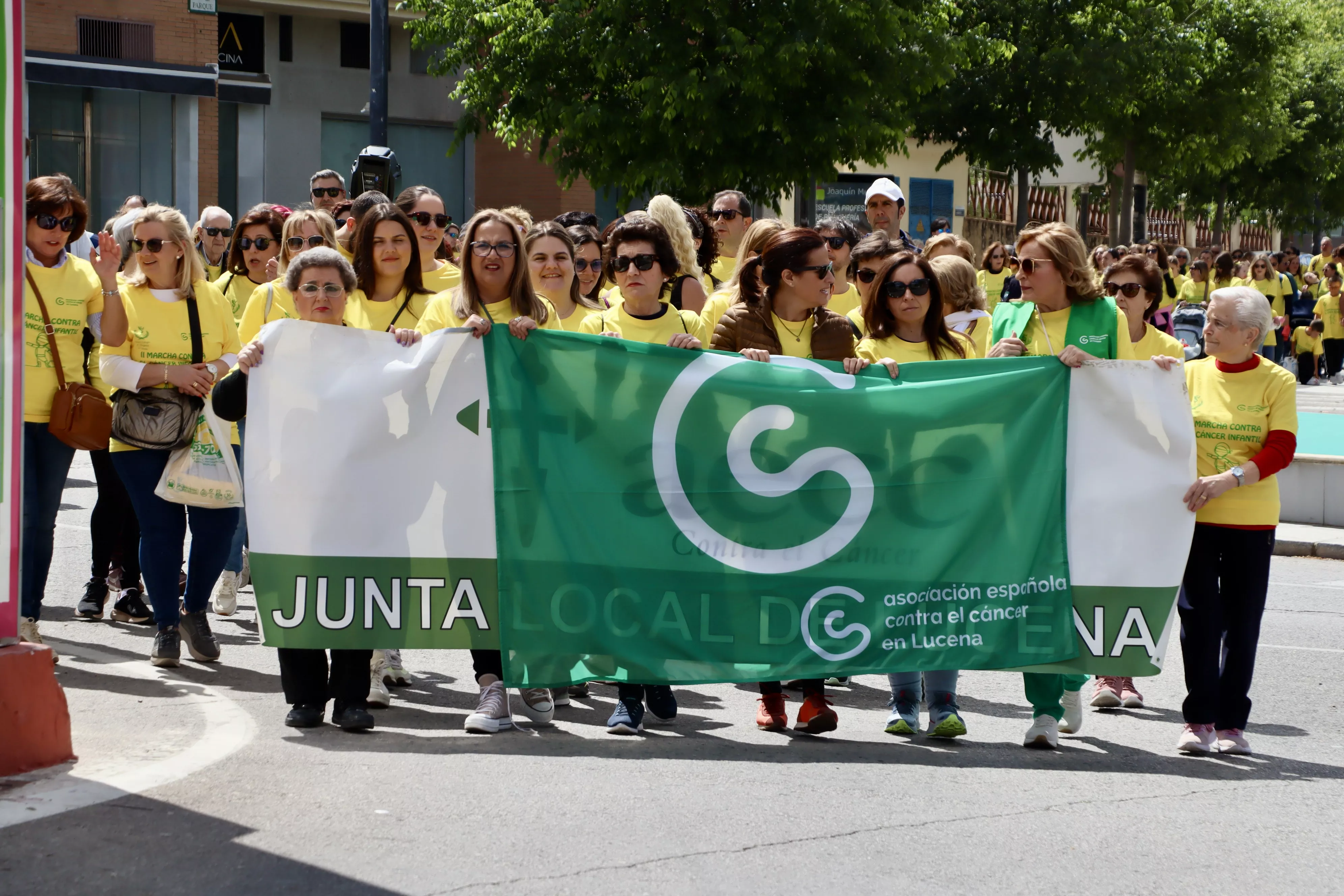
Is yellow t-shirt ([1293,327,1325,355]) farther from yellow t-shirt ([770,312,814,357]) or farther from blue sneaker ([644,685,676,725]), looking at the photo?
blue sneaker ([644,685,676,725])

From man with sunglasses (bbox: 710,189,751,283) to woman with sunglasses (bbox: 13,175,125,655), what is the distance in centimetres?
351

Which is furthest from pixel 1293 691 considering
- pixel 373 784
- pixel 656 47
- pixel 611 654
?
pixel 656 47

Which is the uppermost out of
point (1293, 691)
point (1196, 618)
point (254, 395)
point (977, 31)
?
point (977, 31)

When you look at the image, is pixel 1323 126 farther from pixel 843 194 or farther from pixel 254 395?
pixel 254 395

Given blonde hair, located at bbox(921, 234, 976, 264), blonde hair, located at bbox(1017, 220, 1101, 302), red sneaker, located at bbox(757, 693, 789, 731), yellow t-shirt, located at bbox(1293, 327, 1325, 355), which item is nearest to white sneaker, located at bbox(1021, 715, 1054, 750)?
red sneaker, located at bbox(757, 693, 789, 731)

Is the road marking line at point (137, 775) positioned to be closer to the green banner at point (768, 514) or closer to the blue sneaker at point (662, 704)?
the green banner at point (768, 514)

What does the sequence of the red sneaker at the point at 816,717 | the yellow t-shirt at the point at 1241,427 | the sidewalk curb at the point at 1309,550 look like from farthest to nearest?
the sidewalk curb at the point at 1309,550
the red sneaker at the point at 816,717
the yellow t-shirt at the point at 1241,427

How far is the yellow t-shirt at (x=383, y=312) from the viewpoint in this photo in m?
6.74

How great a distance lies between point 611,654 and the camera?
6.18 m

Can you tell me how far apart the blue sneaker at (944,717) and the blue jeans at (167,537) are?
3.20 m

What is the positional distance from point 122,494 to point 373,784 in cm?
373

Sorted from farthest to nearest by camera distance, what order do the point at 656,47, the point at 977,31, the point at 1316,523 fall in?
the point at 977,31
the point at 656,47
the point at 1316,523

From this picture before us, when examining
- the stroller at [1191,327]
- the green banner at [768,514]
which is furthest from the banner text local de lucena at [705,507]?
the stroller at [1191,327]

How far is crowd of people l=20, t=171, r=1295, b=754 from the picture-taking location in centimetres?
624
